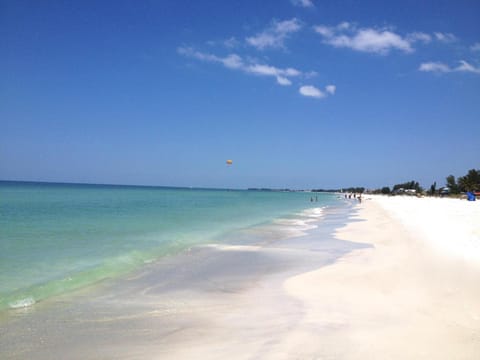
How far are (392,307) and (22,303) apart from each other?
643 cm

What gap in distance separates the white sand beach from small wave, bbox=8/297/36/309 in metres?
4.75

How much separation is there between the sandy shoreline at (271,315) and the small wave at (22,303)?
46cm

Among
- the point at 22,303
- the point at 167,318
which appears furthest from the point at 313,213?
the point at 22,303

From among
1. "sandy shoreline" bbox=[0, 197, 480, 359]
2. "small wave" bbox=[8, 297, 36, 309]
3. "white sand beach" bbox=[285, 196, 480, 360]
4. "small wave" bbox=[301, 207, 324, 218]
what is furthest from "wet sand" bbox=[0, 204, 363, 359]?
"small wave" bbox=[301, 207, 324, 218]

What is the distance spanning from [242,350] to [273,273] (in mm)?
4605

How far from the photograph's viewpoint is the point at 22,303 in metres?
6.19

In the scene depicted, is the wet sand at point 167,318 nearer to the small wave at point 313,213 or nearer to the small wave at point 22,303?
the small wave at point 22,303

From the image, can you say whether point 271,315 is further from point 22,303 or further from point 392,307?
point 22,303

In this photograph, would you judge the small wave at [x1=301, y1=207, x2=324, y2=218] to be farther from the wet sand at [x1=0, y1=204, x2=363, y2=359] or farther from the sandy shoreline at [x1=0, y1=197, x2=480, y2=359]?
the wet sand at [x1=0, y1=204, x2=363, y2=359]

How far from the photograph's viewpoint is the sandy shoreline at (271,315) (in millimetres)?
4191

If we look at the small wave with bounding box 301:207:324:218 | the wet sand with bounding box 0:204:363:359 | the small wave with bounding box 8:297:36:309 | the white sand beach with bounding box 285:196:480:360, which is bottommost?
the small wave with bounding box 301:207:324:218

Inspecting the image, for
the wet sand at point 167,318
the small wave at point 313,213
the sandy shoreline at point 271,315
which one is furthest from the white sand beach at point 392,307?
the small wave at point 313,213

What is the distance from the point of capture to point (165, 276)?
27.5 feet

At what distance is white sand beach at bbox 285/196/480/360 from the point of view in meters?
4.11
